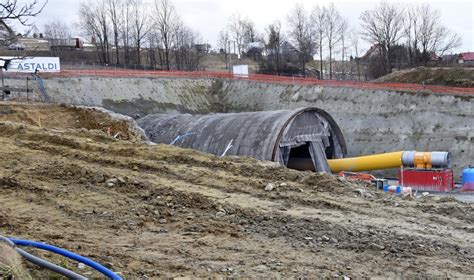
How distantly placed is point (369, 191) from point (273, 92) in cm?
2958

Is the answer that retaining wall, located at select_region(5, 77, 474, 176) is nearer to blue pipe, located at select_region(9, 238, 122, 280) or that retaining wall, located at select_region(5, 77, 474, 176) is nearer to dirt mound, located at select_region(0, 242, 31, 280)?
blue pipe, located at select_region(9, 238, 122, 280)

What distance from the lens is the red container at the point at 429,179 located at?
23.6 m

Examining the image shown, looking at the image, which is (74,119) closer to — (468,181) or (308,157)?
(308,157)

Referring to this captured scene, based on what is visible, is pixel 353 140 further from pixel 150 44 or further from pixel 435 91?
pixel 150 44

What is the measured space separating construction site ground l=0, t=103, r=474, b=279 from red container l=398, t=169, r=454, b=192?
13673mm

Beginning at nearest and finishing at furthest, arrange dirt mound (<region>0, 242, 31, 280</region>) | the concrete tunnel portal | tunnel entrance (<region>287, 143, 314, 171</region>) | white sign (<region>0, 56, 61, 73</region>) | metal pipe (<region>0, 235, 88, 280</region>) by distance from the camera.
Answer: dirt mound (<region>0, 242, 31, 280</region>), metal pipe (<region>0, 235, 88, 280</region>), the concrete tunnel portal, tunnel entrance (<region>287, 143, 314, 171</region>), white sign (<region>0, 56, 61, 73</region>)

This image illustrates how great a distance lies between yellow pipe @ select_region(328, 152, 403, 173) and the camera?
25266 mm

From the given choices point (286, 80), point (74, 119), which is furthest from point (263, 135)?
point (286, 80)

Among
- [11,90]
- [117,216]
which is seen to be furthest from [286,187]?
[11,90]

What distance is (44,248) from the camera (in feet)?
17.9

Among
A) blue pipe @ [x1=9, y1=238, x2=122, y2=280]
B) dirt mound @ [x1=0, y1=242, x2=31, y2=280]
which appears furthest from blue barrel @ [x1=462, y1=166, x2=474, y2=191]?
dirt mound @ [x1=0, y1=242, x2=31, y2=280]

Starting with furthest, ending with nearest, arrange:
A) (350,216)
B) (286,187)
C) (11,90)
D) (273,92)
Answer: (273,92) → (11,90) → (286,187) → (350,216)

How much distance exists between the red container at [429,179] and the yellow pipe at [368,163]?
862 millimetres

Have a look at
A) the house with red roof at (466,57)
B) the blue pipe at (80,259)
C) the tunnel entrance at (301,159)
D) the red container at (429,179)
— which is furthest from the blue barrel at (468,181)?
the house with red roof at (466,57)
